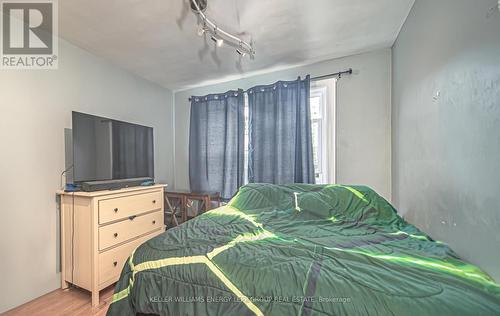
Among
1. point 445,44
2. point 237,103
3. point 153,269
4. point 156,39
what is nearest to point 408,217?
point 445,44

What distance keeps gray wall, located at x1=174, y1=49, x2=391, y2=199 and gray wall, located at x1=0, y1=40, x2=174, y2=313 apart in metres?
2.52

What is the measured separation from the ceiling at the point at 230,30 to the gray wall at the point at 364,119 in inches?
5.9

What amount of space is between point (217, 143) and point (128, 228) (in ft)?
5.00

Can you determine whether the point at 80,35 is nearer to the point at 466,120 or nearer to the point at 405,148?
the point at 466,120

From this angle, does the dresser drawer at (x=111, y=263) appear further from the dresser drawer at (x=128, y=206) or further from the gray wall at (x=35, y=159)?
the gray wall at (x=35, y=159)

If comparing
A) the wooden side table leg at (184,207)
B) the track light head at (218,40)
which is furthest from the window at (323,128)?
the wooden side table leg at (184,207)

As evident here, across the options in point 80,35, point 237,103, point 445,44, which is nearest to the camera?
point 445,44

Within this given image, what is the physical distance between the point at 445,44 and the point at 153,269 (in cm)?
199

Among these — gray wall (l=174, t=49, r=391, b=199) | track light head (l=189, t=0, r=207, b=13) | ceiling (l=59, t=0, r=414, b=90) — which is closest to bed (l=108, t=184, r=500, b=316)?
gray wall (l=174, t=49, r=391, b=199)

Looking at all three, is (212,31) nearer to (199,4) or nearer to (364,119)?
(199,4)

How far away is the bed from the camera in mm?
704

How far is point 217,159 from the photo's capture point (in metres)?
3.00

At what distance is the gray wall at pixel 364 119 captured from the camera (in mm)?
2182

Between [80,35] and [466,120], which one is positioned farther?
[80,35]
